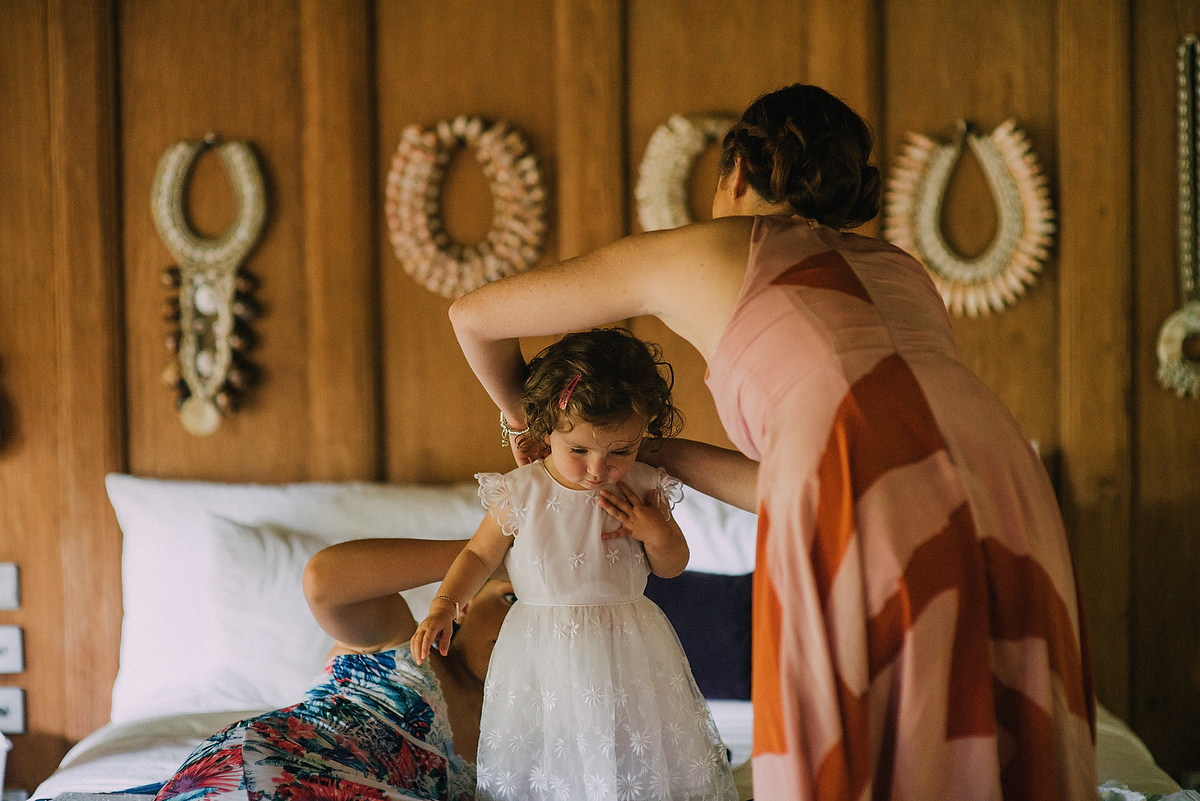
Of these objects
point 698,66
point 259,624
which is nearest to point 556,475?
point 259,624

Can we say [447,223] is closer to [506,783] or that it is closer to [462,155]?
[462,155]

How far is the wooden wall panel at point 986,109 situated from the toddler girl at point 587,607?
53.1 inches

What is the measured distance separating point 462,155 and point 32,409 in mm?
1373

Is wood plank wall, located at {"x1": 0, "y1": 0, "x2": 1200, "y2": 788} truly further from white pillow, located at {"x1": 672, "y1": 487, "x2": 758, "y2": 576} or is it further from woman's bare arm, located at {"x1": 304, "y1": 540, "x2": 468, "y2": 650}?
woman's bare arm, located at {"x1": 304, "y1": 540, "x2": 468, "y2": 650}

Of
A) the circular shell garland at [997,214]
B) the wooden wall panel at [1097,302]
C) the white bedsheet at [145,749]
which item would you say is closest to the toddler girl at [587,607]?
the white bedsheet at [145,749]

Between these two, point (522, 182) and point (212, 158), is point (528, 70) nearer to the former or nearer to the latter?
point (522, 182)

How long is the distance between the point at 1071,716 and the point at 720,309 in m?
0.56

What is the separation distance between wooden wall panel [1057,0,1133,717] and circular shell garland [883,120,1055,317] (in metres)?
0.10

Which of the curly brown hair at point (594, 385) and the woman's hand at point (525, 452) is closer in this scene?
the curly brown hair at point (594, 385)

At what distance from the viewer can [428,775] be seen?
136 cm

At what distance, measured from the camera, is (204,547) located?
2.07 m

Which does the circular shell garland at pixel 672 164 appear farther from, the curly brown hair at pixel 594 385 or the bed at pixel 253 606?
the curly brown hair at pixel 594 385

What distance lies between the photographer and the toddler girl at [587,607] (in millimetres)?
1240

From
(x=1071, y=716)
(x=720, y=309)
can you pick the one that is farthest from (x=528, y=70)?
(x=1071, y=716)
